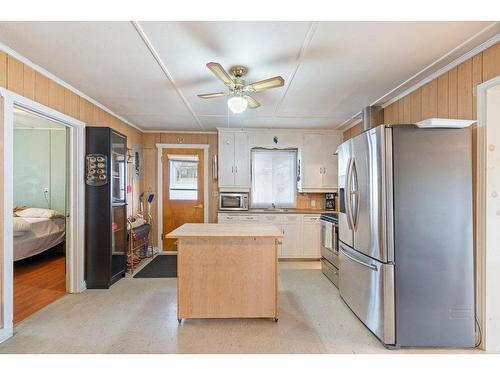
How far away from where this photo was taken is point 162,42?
201 cm

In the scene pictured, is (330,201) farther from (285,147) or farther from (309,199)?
(285,147)

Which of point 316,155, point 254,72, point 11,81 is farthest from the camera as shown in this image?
point 316,155

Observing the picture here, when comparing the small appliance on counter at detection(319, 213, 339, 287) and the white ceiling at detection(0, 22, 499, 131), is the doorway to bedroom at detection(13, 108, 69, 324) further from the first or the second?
the small appliance on counter at detection(319, 213, 339, 287)

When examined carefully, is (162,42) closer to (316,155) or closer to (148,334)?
(148,334)

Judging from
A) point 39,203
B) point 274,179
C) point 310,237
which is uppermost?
point 274,179

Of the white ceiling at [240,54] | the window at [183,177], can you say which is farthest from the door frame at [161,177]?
the white ceiling at [240,54]

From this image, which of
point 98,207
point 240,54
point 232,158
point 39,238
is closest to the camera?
point 240,54

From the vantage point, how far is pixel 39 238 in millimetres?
4285

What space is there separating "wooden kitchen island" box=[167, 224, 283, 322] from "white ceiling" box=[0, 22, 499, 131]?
62.3 inches

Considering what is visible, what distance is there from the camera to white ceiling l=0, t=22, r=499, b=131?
6.02 ft

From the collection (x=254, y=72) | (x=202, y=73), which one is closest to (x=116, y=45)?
(x=202, y=73)

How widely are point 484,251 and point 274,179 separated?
11.7 feet

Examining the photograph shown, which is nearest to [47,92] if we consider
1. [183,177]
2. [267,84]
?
[267,84]
